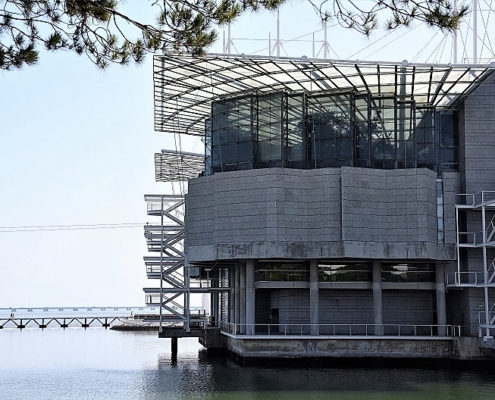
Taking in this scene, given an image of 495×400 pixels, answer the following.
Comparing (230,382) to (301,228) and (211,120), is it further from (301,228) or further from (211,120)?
(211,120)

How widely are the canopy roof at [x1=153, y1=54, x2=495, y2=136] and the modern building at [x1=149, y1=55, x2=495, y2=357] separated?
119 mm

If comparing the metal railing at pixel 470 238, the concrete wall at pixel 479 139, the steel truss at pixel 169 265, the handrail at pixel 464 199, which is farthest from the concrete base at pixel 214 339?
the concrete wall at pixel 479 139

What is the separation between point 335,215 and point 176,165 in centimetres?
2314

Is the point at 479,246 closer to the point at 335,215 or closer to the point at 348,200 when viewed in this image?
the point at 348,200

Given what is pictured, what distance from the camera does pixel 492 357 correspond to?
4344cm

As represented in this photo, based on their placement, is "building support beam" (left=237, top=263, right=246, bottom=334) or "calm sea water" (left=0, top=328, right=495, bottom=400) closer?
"calm sea water" (left=0, top=328, right=495, bottom=400)

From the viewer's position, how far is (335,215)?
4525cm

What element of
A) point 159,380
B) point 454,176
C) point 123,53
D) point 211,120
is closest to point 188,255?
point 211,120

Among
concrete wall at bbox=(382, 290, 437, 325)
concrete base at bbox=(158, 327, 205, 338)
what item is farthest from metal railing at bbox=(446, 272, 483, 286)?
concrete base at bbox=(158, 327, 205, 338)

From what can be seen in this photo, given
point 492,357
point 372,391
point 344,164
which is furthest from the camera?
point 344,164

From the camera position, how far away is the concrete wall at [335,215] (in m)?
45.1

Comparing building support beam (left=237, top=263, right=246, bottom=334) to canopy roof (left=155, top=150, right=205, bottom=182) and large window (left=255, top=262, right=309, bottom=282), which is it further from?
canopy roof (left=155, top=150, right=205, bottom=182)

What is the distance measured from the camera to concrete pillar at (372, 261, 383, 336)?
1800 inches

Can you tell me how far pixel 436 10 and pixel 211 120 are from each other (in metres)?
34.9
